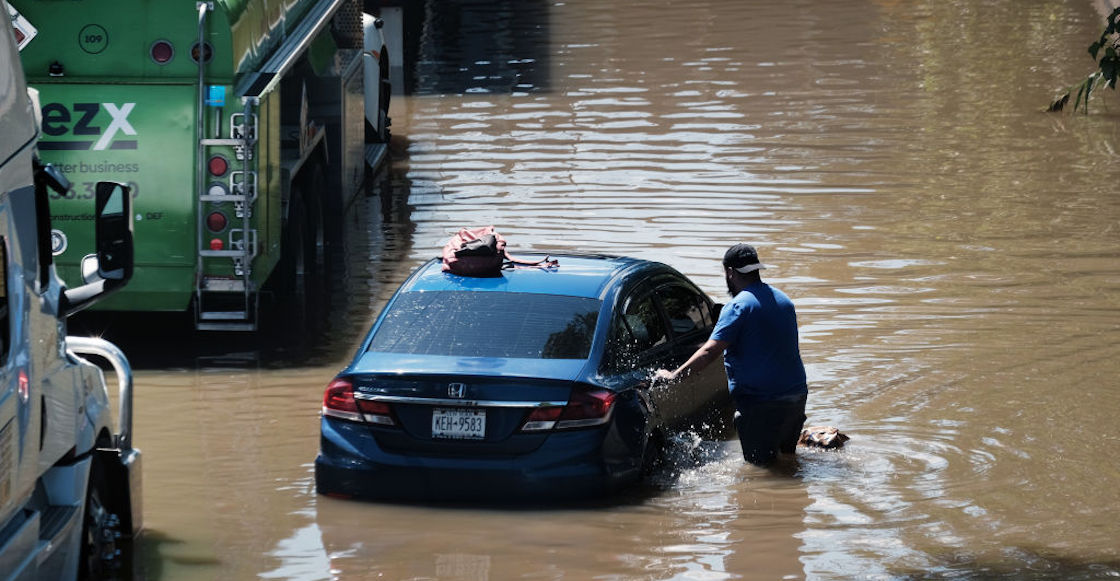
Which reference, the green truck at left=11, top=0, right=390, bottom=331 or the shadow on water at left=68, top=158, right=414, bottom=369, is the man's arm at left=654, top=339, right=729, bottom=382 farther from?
the shadow on water at left=68, top=158, right=414, bottom=369

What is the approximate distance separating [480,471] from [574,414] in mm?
559

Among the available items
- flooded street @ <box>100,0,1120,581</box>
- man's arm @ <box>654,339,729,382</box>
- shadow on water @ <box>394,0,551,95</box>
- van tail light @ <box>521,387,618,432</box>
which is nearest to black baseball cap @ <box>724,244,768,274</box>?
man's arm @ <box>654,339,729,382</box>

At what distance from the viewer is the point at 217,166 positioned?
12.7 m

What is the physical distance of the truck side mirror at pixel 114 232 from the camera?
723 cm

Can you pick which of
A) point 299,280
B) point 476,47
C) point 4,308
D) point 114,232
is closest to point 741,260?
point 114,232

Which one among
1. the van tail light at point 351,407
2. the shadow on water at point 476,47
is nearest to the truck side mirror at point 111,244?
the van tail light at point 351,407

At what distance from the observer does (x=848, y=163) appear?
69.4 ft

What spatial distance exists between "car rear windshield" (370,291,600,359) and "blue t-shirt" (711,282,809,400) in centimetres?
82

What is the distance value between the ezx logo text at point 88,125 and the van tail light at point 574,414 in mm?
4653

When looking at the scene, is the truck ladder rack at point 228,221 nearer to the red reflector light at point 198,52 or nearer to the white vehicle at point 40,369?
the red reflector light at point 198,52

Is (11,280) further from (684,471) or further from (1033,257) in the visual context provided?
(1033,257)

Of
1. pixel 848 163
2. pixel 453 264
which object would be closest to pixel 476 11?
pixel 848 163

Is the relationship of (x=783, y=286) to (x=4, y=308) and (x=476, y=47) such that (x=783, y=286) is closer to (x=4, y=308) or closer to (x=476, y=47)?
(x=4, y=308)

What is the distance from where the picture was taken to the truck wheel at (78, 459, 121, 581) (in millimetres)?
8133
